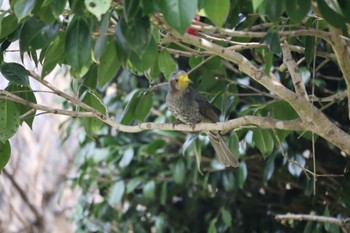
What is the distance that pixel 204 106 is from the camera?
2.56m

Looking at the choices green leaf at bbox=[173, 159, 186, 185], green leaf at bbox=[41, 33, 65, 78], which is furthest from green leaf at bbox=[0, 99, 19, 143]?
green leaf at bbox=[173, 159, 186, 185]

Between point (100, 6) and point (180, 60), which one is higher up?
point (100, 6)

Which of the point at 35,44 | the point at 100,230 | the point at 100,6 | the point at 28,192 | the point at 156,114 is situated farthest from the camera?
the point at 28,192

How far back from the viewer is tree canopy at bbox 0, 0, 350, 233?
1361 millimetres

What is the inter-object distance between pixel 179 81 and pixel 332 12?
1237 mm

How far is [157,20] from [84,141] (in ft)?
7.46

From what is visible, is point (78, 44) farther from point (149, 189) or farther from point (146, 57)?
point (149, 189)

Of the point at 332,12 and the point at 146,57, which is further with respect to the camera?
the point at 146,57

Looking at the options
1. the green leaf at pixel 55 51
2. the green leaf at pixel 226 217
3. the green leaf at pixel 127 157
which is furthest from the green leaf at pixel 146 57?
the green leaf at pixel 127 157

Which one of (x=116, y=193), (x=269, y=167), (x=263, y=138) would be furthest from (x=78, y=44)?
(x=116, y=193)

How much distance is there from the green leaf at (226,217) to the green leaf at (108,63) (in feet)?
5.12

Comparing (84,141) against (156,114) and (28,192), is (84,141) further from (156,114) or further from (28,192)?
(28,192)

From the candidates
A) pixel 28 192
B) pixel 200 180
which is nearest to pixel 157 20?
pixel 200 180

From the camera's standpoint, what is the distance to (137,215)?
3.67 meters
